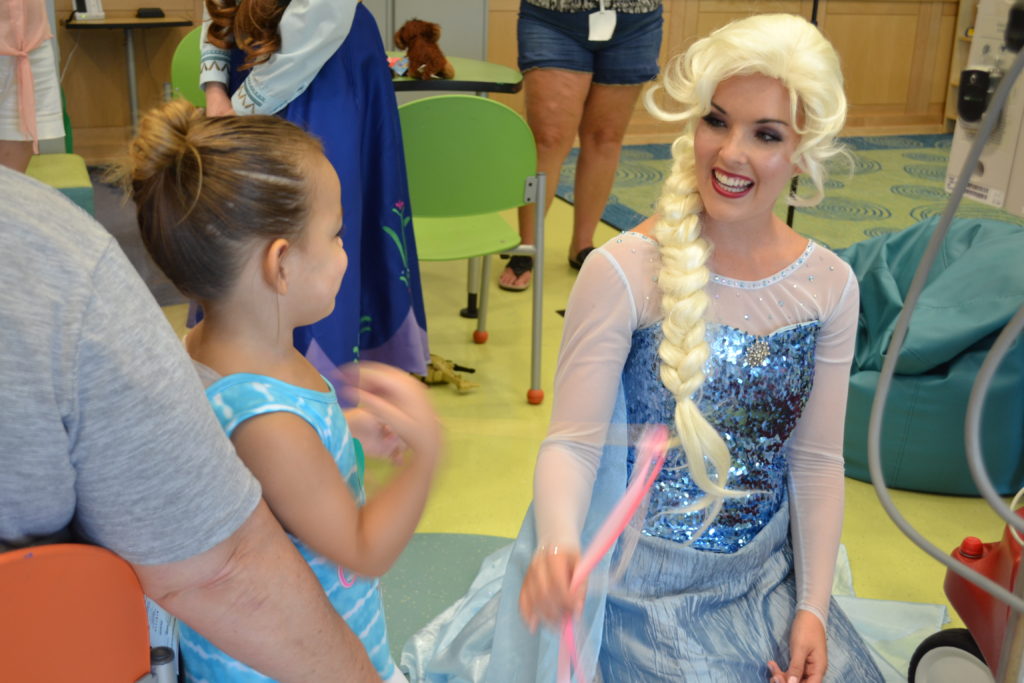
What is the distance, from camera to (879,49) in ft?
21.2

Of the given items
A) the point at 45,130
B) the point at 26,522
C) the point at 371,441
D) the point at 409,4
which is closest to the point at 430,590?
the point at 371,441

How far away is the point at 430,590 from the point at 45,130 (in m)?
1.79

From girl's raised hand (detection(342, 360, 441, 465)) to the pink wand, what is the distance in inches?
8.2

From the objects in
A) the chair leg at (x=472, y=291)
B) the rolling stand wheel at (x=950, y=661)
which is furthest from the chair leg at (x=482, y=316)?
the rolling stand wheel at (x=950, y=661)

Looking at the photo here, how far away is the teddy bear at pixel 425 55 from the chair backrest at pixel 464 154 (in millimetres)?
774

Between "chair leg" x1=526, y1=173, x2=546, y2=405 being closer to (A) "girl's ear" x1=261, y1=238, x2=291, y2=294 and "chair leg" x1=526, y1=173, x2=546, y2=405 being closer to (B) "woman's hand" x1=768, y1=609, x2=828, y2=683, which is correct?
(B) "woman's hand" x1=768, y1=609, x2=828, y2=683

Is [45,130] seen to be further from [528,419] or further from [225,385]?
[225,385]

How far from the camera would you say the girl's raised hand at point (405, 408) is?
0.93 m

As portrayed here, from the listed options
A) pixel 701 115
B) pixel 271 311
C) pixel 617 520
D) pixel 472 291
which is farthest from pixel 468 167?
pixel 271 311

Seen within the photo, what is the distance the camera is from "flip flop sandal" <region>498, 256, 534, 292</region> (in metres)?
3.52

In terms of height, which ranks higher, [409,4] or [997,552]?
[409,4]

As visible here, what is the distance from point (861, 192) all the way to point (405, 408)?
14.6 feet

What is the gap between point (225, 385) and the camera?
934 mm

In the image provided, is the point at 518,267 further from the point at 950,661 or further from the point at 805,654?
the point at 805,654
